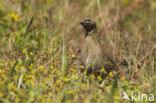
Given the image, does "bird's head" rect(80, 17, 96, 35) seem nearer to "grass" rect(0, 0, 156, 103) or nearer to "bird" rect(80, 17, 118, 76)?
"bird" rect(80, 17, 118, 76)

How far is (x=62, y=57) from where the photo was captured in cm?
442

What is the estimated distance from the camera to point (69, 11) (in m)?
7.84

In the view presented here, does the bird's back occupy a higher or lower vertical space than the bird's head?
lower

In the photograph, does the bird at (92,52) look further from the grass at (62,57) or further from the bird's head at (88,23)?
the grass at (62,57)

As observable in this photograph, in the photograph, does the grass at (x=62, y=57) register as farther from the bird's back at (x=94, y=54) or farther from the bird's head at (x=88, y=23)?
the bird's head at (x=88, y=23)

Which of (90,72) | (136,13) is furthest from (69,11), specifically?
(90,72)

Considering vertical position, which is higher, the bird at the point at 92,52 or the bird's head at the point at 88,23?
the bird's head at the point at 88,23

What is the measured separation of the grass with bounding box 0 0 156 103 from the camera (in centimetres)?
363

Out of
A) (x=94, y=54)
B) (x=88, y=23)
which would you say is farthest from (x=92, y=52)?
(x=88, y=23)

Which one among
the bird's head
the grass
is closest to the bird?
the bird's head

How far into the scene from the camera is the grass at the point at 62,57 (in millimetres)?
3629

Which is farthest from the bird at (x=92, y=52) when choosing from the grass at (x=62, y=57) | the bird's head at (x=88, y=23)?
the grass at (x=62, y=57)

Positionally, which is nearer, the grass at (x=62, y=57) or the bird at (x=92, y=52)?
the grass at (x=62, y=57)

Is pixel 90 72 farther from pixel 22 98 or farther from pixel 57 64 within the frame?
pixel 22 98
